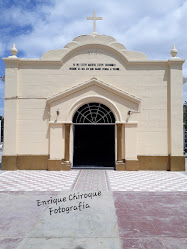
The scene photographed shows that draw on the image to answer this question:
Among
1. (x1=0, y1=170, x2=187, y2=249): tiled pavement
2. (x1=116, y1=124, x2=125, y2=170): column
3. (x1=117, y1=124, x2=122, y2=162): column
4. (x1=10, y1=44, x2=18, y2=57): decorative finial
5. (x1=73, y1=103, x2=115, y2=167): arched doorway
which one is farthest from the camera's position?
(x1=73, y1=103, x2=115, y2=167): arched doorway

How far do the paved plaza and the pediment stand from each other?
4.10 meters

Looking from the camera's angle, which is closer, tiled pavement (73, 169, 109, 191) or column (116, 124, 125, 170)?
tiled pavement (73, 169, 109, 191)

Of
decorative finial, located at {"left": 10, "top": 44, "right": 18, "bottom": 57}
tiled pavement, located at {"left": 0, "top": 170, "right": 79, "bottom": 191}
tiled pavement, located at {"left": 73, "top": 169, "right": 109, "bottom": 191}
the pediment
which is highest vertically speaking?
decorative finial, located at {"left": 10, "top": 44, "right": 18, "bottom": 57}

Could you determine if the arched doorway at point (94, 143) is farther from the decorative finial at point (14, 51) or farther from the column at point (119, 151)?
the decorative finial at point (14, 51)

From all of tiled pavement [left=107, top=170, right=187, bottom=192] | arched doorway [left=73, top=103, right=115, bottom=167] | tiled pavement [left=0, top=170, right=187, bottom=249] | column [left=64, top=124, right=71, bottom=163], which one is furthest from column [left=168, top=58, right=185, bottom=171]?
column [left=64, top=124, right=71, bottom=163]

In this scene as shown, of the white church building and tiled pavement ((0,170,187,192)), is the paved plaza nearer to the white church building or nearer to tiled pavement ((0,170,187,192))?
tiled pavement ((0,170,187,192))

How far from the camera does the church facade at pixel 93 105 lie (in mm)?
10305

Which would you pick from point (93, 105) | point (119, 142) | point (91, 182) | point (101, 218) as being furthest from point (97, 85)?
point (101, 218)

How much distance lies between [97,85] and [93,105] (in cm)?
102

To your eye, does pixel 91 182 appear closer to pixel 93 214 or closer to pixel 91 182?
pixel 91 182

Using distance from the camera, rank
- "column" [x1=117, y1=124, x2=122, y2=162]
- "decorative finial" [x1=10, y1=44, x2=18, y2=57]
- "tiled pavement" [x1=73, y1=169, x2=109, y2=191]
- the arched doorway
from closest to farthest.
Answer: "tiled pavement" [x1=73, y1=169, x2=109, y2=191]
"column" [x1=117, y1=124, x2=122, y2=162]
"decorative finial" [x1=10, y1=44, x2=18, y2=57]
the arched doorway

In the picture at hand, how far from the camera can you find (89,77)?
10727 mm

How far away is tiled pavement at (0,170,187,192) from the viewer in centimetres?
691

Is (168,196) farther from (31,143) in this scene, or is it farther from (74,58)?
(74,58)
